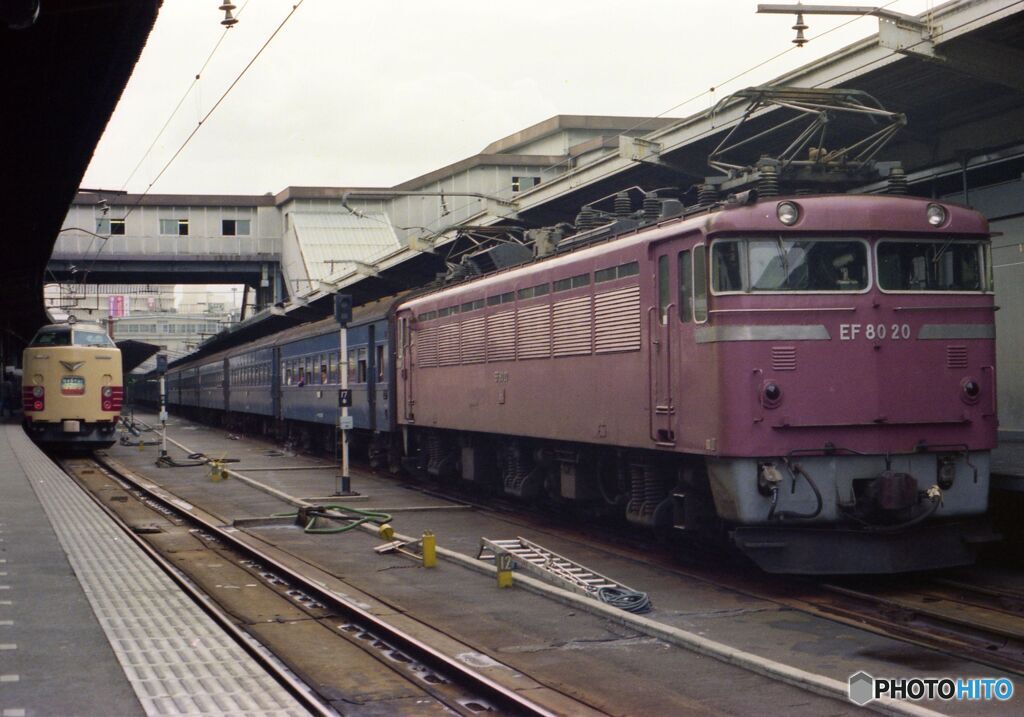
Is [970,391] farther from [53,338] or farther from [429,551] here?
[53,338]

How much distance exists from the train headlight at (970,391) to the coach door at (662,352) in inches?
104

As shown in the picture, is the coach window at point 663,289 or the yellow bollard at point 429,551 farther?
the yellow bollard at point 429,551

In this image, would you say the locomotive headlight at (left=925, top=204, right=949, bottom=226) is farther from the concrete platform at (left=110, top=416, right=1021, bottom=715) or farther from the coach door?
the concrete platform at (left=110, top=416, right=1021, bottom=715)

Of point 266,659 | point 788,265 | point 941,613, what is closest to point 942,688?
point 941,613

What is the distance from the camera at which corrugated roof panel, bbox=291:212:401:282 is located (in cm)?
6206

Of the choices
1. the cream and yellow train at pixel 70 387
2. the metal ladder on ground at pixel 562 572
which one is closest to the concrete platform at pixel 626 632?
the metal ladder on ground at pixel 562 572

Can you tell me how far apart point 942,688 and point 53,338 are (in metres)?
27.8

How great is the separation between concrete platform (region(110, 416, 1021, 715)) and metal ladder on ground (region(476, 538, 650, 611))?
27 centimetres

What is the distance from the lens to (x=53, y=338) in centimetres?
3139

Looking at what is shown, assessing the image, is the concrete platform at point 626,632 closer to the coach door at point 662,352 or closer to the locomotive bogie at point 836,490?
the locomotive bogie at point 836,490

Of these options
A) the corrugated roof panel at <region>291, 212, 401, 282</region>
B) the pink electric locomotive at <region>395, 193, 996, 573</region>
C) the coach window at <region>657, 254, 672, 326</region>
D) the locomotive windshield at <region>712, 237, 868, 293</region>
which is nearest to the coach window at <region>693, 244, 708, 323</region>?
the pink electric locomotive at <region>395, 193, 996, 573</region>

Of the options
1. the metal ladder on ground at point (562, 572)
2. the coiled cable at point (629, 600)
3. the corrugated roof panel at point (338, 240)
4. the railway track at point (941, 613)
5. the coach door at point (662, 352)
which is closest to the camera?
the railway track at point (941, 613)

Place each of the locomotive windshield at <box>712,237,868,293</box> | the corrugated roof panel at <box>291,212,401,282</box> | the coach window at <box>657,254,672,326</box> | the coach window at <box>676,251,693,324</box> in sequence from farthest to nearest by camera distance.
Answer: the corrugated roof panel at <box>291,212,401,282</box>
the coach window at <box>657,254,672,326</box>
the coach window at <box>676,251,693,324</box>
the locomotive windshield at <box>712,237,868,293</box>

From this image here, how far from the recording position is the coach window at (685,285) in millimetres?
11742
